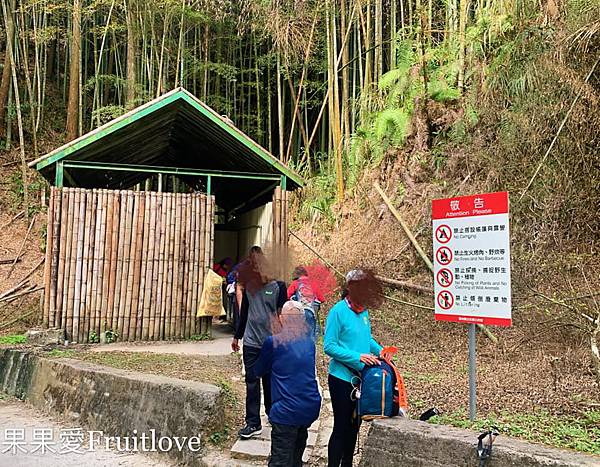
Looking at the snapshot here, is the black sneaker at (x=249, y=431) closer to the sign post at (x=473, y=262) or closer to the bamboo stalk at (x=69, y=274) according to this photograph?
the sign post at (x=473, y=262)

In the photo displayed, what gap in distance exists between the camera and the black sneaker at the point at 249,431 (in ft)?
14.8

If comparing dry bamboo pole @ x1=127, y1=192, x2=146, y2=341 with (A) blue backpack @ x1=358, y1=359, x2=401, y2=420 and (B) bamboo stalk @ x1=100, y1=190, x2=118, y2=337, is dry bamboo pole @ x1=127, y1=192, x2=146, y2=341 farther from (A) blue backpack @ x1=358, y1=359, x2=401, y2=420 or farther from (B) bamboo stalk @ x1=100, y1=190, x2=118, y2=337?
(A) blue backpack @ x1=358, y1=359, x2=401, y2=420

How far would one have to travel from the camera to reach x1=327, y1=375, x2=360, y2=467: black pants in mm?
3607

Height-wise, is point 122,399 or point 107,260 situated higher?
point 107,260

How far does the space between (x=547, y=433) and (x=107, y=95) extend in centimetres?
1926

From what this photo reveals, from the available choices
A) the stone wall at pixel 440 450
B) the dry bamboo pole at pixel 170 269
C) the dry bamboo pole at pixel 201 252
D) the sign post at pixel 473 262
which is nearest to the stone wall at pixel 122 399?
the stone wall at pixel 440 450

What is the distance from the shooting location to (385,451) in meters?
3.64

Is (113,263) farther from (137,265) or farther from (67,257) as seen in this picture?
(67,257)

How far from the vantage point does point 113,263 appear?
29.0ft

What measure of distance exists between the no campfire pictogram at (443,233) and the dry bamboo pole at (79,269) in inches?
240

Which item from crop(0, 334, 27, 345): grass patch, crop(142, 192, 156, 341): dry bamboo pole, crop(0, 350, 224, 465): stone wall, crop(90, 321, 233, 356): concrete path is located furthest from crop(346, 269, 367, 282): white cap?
crop(0, 334, 27, 345): grass patch

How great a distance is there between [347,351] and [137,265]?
6.01 meters

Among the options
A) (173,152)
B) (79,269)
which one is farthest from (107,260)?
(173,152)

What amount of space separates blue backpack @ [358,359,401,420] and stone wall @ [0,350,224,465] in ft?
5.08
